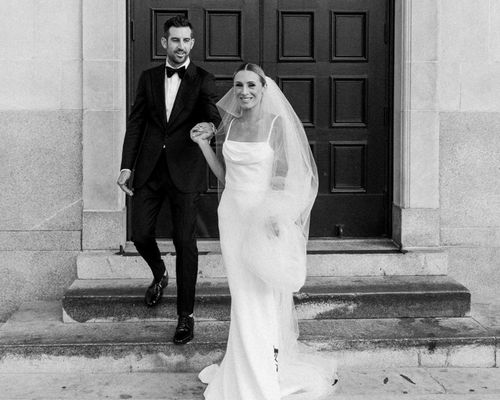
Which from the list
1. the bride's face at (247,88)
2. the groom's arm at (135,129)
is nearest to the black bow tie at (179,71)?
the groom's arm at (135,129)

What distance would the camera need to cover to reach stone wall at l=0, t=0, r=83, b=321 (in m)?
6.95

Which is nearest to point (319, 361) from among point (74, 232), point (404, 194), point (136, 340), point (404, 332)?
point (404, 332)

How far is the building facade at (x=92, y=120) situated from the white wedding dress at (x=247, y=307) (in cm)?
234

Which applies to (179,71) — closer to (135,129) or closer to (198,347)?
(135,129)

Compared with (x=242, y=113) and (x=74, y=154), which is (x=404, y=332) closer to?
(x=242, y=113)

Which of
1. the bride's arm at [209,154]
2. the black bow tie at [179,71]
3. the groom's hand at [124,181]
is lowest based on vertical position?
the groom's hand at [124,181]

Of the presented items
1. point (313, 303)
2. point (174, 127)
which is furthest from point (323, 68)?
point (313, 303)

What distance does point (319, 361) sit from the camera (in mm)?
5309

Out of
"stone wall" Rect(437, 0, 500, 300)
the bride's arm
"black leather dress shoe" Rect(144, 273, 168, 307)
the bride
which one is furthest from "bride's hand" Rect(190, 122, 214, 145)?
"stone wall" Rect(437, 0, 500, 300)

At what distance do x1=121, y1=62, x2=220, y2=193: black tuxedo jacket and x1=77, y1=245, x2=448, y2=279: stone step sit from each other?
1.25 meters

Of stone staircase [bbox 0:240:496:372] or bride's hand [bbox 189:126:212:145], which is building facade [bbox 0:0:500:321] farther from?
bride's hand [bbox 189:126:212:145]

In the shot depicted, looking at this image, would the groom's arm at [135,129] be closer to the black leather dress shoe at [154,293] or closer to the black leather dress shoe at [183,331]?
the black leather dress shoe at [154,293]

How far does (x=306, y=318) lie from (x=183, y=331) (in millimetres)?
1186

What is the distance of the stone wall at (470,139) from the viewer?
7102 mm
